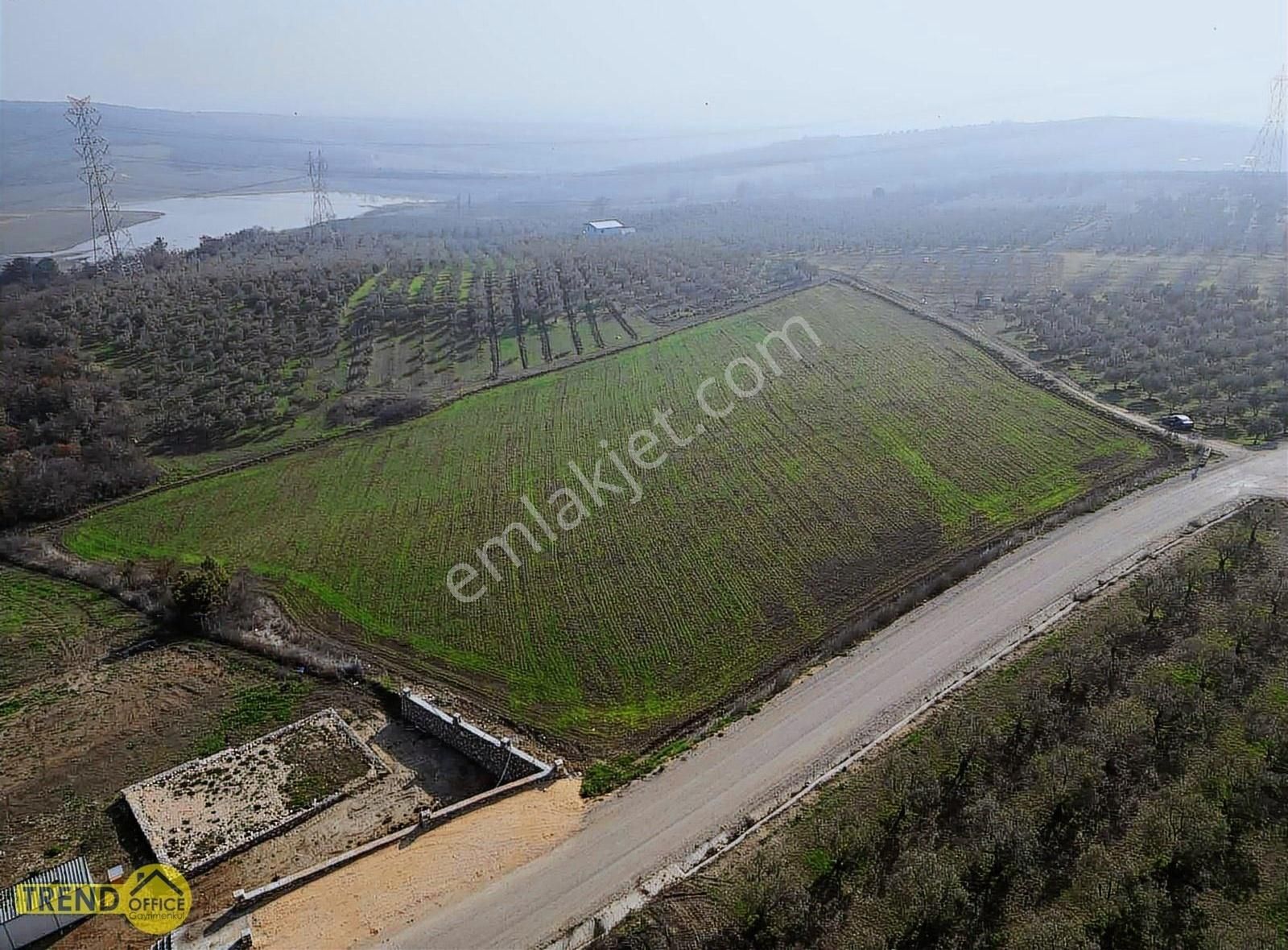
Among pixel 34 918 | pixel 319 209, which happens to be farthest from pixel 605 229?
pixel 34 918

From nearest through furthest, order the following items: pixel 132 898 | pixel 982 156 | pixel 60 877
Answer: pixel 60 877 < pixel 132 898 < pixel 982 156

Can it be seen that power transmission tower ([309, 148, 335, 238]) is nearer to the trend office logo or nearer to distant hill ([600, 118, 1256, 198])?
distant hill ([600, 118, 1256, 198])

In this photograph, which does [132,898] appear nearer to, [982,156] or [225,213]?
[225,213]

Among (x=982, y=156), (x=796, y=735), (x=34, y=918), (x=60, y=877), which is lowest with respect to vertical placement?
A: (x=34, y=918)

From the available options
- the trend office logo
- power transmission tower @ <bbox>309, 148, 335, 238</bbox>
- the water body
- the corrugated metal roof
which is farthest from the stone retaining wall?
the water body

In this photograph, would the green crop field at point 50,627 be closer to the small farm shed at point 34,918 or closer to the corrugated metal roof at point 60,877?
the corrugated metal roof at point 60,877

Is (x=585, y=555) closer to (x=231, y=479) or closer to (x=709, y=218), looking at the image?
(x=231, y=479)

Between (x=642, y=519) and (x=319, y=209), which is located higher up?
(x=319, y=209)

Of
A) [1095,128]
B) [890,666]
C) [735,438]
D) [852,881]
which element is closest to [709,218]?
[735,438]
